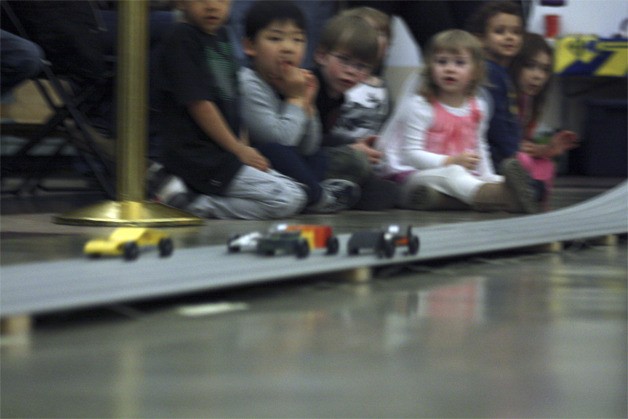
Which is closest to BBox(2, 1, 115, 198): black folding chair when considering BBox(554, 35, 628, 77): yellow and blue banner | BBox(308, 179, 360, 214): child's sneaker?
BBox(308, 179, 360, 214): child's sneaker

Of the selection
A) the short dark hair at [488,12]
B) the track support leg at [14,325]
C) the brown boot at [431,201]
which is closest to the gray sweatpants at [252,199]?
the brown boot at [431,201]

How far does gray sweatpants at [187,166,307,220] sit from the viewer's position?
458 centimetres

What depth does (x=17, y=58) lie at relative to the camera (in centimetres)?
436

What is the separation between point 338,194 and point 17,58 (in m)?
1.48

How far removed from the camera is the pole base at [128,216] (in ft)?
13.1

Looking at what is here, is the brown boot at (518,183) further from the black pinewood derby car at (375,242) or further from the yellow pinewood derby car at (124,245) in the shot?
the yellow pinewood derby car at (124,245)

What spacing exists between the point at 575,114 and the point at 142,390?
9135 millimetres

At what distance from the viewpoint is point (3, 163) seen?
A: 5637 millimetres

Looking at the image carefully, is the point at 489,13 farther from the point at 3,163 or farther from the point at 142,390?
the point at 142,390

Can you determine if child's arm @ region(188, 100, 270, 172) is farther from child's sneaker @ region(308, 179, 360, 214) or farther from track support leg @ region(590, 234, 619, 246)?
track support leg @ region(590, 234, 619, 246)

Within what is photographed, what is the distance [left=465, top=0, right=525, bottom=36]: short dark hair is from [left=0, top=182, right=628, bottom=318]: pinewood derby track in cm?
236

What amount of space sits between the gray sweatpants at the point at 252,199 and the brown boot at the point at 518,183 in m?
0.99

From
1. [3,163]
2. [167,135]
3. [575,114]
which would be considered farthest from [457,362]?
[575,114]

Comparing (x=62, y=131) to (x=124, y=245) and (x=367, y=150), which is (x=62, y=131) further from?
(x=124, y=245)
